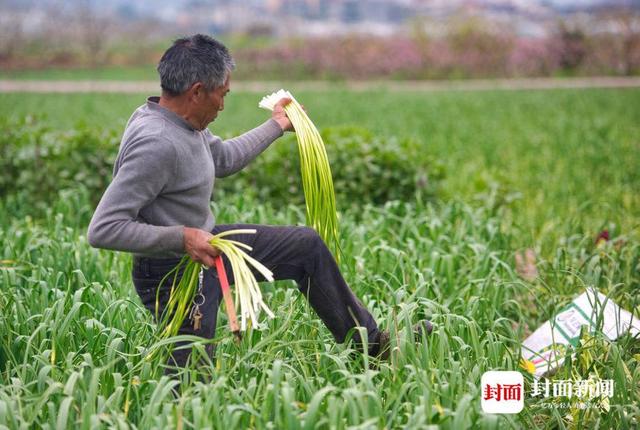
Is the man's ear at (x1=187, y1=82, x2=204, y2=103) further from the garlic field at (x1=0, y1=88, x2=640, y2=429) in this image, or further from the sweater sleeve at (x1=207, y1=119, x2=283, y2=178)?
the garlic field at (x1=0, y1=88, x2=640, y2=429)

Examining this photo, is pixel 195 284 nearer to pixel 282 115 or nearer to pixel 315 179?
pixel 315 179

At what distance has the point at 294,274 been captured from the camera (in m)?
3.09

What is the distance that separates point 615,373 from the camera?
304cm

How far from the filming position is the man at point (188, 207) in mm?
2693

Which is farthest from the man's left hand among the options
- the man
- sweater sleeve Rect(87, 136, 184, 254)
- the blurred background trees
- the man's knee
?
the blurred background trees

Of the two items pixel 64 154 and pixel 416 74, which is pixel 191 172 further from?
pixel 416 74

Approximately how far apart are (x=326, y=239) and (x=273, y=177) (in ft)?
9.39

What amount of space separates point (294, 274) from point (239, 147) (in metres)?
0.55

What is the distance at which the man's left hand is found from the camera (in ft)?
10.9

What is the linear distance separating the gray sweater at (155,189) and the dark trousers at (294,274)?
138mm

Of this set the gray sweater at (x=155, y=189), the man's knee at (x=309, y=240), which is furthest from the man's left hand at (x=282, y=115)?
the man's knee at (x=309, y=240)

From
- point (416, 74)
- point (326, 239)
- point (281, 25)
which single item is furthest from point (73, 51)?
point (326, 239)

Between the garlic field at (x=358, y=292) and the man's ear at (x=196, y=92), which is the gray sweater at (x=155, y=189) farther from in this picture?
the garlic field at (x=358, y=292)

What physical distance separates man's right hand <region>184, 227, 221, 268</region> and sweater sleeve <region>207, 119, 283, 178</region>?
1.79 ft
